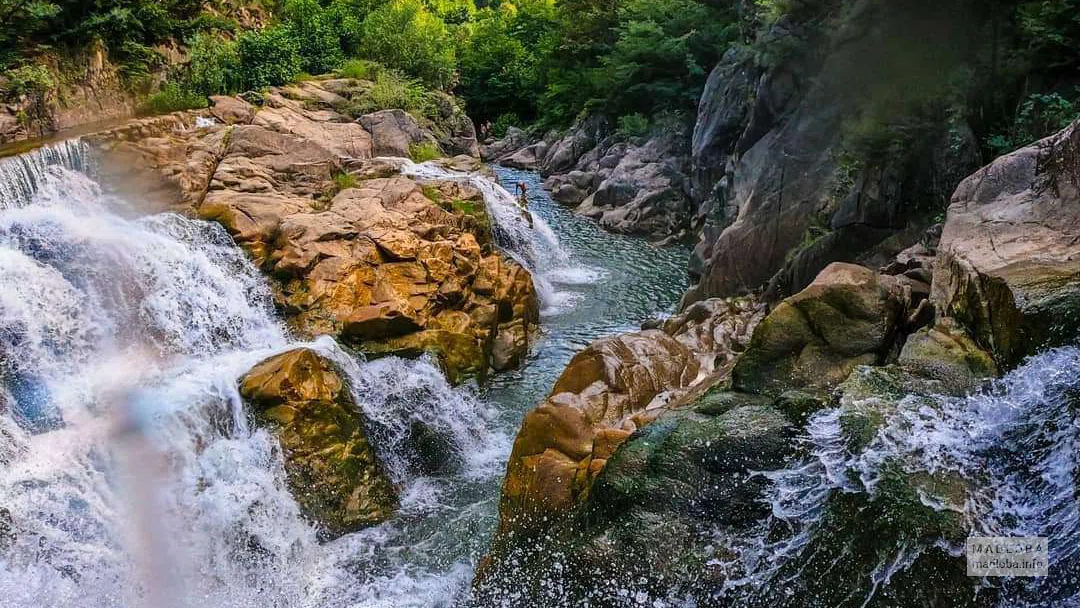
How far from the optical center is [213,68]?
17.4 meters

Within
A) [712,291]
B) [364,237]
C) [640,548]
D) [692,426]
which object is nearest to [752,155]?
[712,291]

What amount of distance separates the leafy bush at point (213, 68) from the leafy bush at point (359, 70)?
3486 mm

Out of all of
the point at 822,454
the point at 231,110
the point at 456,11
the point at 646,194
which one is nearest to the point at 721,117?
the point at 646,194

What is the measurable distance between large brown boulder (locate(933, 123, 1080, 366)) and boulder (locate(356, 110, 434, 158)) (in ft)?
42.2

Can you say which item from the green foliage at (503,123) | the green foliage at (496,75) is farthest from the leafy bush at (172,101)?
the green foliage at (496,75)

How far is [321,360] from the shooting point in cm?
930

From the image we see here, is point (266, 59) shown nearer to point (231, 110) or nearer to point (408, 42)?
point (231, 110)

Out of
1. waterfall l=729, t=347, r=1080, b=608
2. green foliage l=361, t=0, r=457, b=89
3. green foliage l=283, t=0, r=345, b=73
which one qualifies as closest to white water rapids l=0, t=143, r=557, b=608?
waterfall l=729, t=347, r=1080, b=608

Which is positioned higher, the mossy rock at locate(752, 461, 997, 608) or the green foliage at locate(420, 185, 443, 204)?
the green foliage at locate(420, 185, 443, 204)

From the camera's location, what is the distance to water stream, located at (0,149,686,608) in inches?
283

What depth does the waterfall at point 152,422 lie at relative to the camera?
716 centimetres

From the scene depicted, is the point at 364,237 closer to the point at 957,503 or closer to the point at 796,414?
the point at 796,414

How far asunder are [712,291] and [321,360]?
8093 millimetres

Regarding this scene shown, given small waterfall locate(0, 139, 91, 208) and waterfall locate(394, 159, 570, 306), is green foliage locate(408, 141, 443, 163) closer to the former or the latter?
waterfall locate(394, 159, 570, 306)
